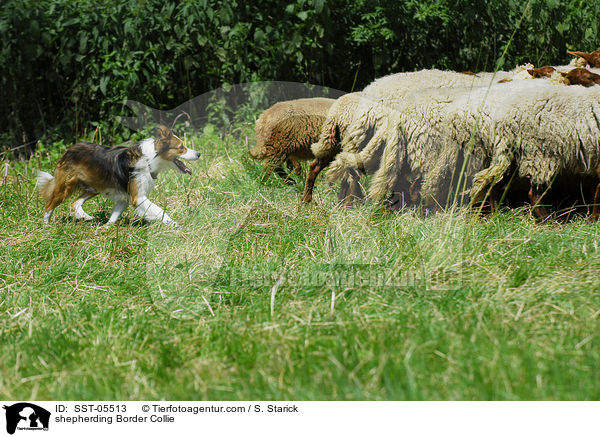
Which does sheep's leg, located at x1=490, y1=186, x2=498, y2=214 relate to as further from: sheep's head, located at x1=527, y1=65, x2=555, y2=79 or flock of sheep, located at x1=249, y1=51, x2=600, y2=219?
sheep's head, located at x1=527, y1=65, x2=555, y2=79

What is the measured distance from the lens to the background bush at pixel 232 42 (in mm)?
7176

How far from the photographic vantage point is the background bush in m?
7.18

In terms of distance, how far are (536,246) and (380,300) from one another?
4.10 ft

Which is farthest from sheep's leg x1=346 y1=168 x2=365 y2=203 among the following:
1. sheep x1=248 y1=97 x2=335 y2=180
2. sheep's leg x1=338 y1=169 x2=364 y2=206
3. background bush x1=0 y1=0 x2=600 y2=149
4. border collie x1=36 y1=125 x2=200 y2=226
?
background bush x1=0 y1=0 x2=600 y2=149

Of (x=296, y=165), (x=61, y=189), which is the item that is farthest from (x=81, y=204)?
(x=296, y=165)

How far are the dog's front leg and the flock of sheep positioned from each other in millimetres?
1153

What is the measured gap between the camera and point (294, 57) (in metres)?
7.39

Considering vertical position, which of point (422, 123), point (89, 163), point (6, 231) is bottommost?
point (6, 231)

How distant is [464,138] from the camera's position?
4.32 m

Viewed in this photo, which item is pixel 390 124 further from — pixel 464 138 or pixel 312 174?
pixel 312 174
